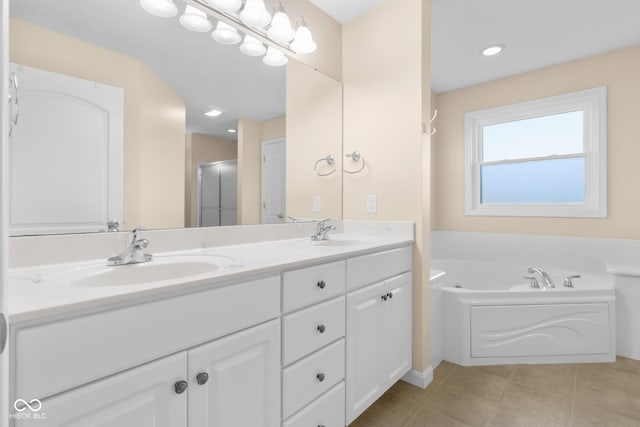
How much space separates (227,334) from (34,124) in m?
0.93

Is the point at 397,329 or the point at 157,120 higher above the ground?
the point at 157,120

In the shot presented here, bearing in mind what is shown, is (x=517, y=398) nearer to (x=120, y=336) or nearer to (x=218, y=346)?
(x=218, y=346)

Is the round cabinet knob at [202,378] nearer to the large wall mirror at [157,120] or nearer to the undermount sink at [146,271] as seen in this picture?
the undermount sink at [146,271]

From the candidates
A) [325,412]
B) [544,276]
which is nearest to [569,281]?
[544,276]

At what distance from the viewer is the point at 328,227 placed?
1.95 metres

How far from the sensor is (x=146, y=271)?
1.13 meters

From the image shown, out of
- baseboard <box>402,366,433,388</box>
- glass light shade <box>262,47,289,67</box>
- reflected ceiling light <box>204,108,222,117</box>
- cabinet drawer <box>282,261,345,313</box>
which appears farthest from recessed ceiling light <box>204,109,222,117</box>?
baseboard <box>402,366,433,388</box>

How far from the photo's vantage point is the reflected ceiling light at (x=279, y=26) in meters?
1.73

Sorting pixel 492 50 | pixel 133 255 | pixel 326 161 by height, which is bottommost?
pixel 133 255

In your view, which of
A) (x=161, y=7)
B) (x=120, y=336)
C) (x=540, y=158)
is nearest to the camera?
(x=120, y=336)

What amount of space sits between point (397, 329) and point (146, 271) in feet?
4.29

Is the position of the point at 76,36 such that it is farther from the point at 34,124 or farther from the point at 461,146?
the point at 461,146

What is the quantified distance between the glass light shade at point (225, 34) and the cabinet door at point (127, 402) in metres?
1.47

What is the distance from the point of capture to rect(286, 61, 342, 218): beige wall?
2004mm
